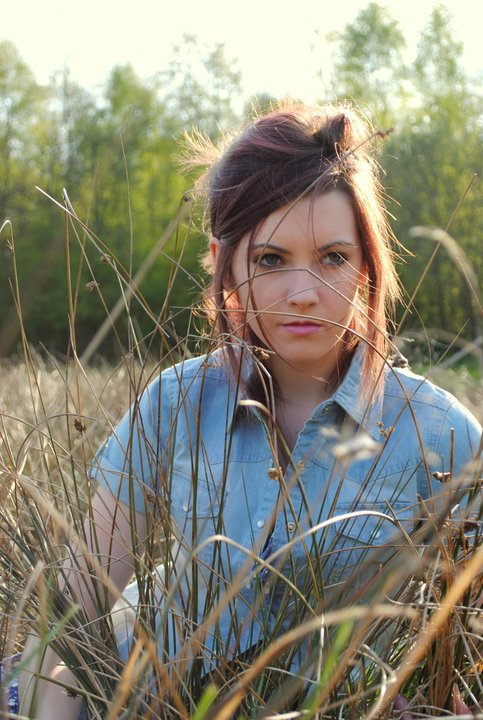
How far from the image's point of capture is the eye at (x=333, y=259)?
1737mm

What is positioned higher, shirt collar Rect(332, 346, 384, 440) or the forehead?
the forehead

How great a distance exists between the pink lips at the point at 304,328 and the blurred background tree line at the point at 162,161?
38.1 feet

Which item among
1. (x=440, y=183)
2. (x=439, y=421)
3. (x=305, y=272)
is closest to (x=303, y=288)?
(x=305, y=272)

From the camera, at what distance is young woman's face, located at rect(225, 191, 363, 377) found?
5.47ft

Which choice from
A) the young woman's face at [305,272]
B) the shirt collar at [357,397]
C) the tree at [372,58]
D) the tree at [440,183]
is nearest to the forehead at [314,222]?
the young woman's face at [305,272]

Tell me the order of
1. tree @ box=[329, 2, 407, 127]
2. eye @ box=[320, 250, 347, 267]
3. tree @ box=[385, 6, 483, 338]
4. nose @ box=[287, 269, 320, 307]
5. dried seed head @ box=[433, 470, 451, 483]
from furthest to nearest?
1. tree @ box=[329, 2, 407, 127]
2. tree @ box=[385, 6, 483, 338]
3. eye @ box=[320, 250, 347, 267]
4. nose @ box=[287, 269, 320, 307]
5. dried seed head @ box=[433, 470, 451, 483]

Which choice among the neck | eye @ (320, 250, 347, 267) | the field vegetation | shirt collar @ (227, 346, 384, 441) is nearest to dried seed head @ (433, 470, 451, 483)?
the field vegetation

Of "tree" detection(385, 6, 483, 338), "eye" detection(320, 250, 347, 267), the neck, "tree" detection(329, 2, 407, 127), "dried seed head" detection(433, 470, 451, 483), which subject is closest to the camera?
"dried seed head" detection(433, 470, 451, 483)

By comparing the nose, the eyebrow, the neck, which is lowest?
the neck

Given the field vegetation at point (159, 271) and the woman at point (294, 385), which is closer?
the field vegetation at point (159, 271)

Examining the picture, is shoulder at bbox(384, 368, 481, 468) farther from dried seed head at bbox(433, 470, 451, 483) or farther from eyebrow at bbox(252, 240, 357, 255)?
dried seed head at bbox(433, 470, 451, 483)

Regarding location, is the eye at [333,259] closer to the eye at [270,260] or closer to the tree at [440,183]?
the eye at [270,260]

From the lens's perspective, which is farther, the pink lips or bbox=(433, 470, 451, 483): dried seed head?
the pink lips

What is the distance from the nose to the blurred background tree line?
11681mm
